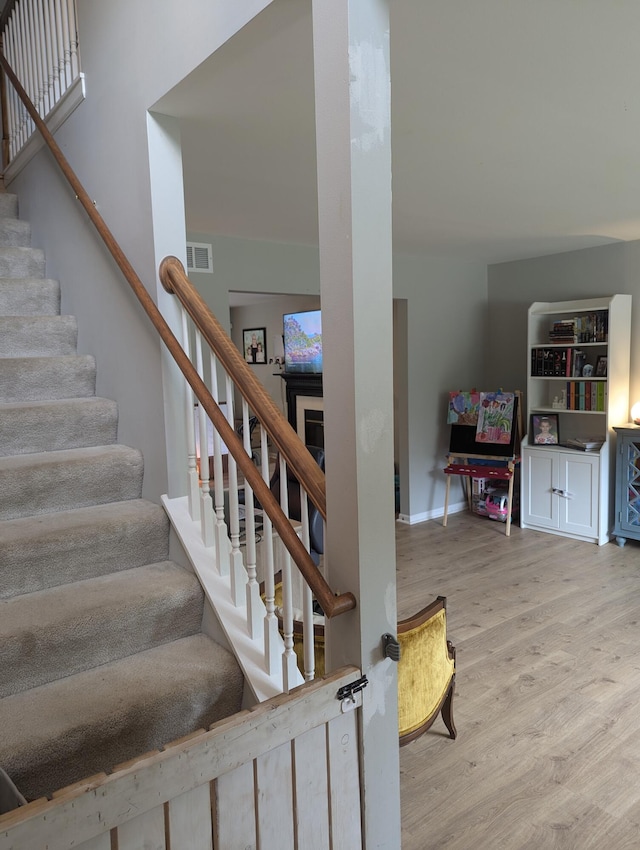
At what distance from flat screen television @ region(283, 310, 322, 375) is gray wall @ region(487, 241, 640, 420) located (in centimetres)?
188

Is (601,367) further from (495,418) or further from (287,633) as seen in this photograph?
(287,633)

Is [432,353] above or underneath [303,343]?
underneath

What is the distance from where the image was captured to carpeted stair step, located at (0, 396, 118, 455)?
239 cm

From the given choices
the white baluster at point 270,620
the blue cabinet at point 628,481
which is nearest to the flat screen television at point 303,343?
the blue cabinet at point 628,481

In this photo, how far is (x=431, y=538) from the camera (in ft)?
18.4

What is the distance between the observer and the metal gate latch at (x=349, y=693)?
4.48 ft

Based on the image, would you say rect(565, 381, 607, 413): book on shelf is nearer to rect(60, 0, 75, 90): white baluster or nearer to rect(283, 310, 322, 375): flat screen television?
rect(283, 310, 322, 375): flat screen television

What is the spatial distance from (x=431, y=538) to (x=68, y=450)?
3.83 metres

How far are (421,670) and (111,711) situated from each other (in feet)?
3.89

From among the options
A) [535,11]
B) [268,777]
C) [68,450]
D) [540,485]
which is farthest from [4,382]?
[540,485]

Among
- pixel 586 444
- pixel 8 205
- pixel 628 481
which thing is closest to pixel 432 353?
pixel 586 444

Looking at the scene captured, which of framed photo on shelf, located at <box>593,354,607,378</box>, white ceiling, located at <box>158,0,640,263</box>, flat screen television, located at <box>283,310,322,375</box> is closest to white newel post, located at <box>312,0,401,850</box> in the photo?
white ceiling, located at <box>158,0,640,263</box>

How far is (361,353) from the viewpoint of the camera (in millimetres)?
1376

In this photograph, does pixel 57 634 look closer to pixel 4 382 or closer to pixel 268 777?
pixel 268 777
